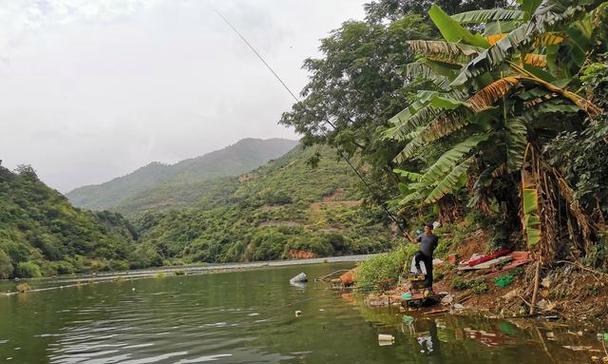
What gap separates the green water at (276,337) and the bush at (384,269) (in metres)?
1.22

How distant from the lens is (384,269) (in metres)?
17.8

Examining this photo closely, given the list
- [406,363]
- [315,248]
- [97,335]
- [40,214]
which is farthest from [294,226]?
[406,363]

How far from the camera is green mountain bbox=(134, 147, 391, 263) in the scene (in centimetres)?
8050

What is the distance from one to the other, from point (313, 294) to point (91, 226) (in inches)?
3260

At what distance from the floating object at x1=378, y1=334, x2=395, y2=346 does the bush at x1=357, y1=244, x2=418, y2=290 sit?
24.3 ft

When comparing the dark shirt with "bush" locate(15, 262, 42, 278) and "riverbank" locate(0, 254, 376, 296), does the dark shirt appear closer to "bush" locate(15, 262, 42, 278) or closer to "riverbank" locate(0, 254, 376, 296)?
"riverbank" locate(0, 254, 376, 296)

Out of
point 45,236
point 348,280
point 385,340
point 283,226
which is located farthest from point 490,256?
point 45,236

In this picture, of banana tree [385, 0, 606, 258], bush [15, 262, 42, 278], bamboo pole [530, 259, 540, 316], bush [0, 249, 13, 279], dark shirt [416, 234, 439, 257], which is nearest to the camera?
bamboo pole [530, 259, 540, 316]

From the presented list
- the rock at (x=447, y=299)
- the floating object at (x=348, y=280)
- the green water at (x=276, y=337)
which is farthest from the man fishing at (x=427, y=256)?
the floating object at (x=348, y=280)

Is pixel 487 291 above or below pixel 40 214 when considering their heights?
below

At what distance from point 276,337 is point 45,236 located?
79.7m

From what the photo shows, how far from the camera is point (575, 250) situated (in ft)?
33.4

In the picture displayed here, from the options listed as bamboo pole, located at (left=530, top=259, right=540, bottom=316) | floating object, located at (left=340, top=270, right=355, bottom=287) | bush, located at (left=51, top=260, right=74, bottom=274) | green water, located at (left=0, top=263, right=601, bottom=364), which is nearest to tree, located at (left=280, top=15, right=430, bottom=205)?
floating object, located at (left=340, top=270, right=355, bottom=287)

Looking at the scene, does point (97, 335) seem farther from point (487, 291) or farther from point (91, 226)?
point (91, 226)
